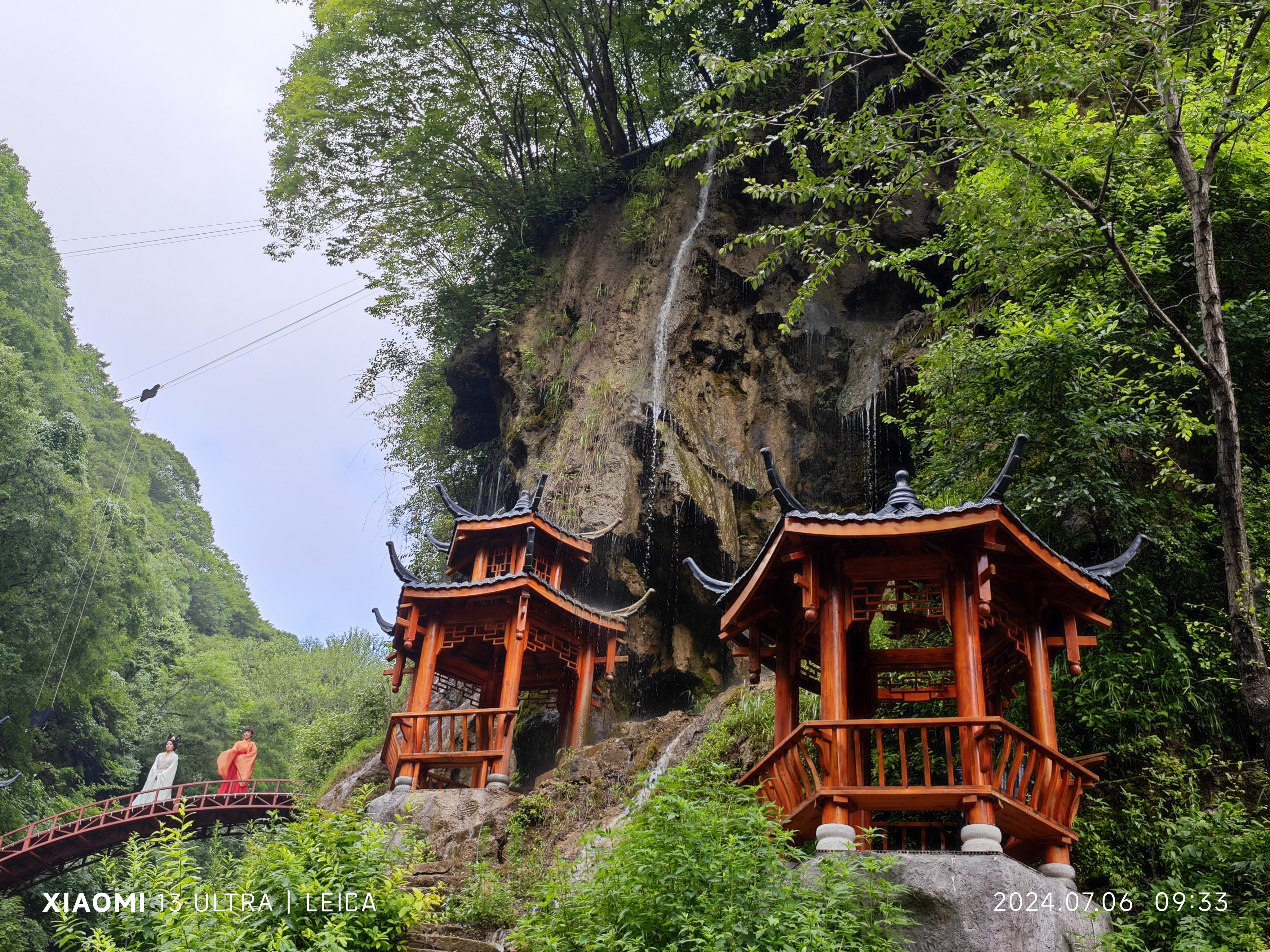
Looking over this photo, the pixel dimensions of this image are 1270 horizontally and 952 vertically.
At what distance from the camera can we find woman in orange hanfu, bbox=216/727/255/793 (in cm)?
2189

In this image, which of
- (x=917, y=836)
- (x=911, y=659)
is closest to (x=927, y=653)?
(x=911, y=659)

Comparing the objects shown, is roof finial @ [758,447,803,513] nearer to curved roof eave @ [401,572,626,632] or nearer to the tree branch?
the tree branch

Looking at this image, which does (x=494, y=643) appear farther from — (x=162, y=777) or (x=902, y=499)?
(x=162, y=777)

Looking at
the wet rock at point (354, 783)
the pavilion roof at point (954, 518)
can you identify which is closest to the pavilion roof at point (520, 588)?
the wet rock at point (354, 783)

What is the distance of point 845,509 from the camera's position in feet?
60.7

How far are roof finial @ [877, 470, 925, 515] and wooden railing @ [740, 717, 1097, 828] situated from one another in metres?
1.82

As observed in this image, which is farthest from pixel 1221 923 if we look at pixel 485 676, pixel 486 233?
pixel 486 233

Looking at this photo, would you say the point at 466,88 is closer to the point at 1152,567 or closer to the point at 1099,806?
the point at 1152,567

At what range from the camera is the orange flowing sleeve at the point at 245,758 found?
21984 mm

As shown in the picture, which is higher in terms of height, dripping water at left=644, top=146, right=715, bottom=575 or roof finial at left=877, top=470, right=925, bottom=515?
dripping water at left=644, top=146, right=715, bottom=575

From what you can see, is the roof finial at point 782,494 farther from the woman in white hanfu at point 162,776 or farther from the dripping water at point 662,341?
the woman in white hanfu at point 162,776

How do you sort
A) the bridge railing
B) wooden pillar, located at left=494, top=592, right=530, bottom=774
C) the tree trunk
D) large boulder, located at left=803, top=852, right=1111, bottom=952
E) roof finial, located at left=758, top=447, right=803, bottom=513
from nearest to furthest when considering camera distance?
1. large boulder, located at left=803, top=852, right=1111, bottom=952
2. the tree trunk
3. roof finial, located at left=758, top=447, right=803, bottom=513
4. wooden pillar, located at left=494, top=592, right=530, bottom=774
5. the bridge railing

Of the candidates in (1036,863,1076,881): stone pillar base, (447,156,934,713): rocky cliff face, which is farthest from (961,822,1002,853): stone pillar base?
(447,156,934,713): rocky cliff face

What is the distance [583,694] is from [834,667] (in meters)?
7.70
